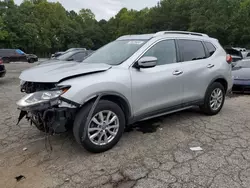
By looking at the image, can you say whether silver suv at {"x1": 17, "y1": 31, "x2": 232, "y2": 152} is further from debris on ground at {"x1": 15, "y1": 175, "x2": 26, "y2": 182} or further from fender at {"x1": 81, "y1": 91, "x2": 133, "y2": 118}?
debris on ground at {"x1": 15, "y1": 175, "x2": 26, "y2": 182}

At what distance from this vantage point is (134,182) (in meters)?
2.61

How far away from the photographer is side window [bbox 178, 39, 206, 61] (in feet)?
13.9

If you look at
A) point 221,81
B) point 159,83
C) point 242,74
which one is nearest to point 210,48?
point 221,81

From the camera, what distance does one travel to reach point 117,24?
64.1m

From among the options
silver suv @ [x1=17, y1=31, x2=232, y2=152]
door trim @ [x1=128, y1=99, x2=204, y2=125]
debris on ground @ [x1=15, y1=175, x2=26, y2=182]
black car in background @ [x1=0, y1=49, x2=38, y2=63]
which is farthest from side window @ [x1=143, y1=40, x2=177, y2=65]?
black car in background @ [x1=0, y1=49, x2=38, y2=63]

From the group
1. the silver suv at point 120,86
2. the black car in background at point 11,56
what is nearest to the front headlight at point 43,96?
the silver suv at point 120,86

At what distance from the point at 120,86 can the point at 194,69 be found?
1.75 meters

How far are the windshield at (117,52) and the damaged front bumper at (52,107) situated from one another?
1.07 m

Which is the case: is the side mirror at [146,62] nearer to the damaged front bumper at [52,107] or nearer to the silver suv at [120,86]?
the silver suv at [120,86]

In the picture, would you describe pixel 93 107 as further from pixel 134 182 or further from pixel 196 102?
pixel 196 102

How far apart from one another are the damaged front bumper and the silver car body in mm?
51

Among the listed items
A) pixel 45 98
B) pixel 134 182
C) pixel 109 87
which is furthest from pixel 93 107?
pixel 134 182

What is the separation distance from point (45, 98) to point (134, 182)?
1.50m

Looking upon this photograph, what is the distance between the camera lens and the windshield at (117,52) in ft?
11.9
